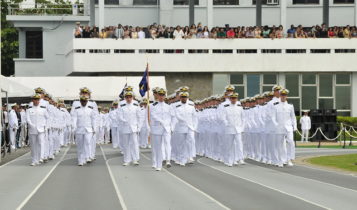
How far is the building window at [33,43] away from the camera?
81.8m

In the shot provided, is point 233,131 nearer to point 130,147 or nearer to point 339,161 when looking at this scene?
point 130,147

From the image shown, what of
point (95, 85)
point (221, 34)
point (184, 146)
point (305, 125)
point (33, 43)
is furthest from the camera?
point (33, 43)

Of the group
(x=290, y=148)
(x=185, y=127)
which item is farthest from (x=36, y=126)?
(x=290, y=148)

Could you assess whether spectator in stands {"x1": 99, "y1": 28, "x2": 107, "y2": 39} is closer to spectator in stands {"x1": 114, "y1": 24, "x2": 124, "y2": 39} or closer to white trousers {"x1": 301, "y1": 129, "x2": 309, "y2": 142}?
spectator in stands {"x1": 114, "y1": 24, "x2": 124, "y2": 39}

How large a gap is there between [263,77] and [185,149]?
41.1 meters

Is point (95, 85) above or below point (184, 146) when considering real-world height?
above

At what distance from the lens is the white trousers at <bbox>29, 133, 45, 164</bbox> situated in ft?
97.5

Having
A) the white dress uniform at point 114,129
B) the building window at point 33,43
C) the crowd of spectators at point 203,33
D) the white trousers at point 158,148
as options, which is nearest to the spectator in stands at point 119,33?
the crowd of spectators at point 203,33

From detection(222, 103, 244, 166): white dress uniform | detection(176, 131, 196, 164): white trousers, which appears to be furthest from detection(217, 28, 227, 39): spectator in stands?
detection(176, 131, 196, 164): white trousers

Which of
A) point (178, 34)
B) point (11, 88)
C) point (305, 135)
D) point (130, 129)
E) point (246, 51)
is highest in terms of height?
point (178, 34)

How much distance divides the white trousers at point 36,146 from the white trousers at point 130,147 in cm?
283

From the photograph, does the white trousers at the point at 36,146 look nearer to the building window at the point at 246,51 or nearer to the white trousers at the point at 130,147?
the white trousers at the point at 130,147

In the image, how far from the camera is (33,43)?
81750 mm

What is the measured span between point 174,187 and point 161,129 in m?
7.57
